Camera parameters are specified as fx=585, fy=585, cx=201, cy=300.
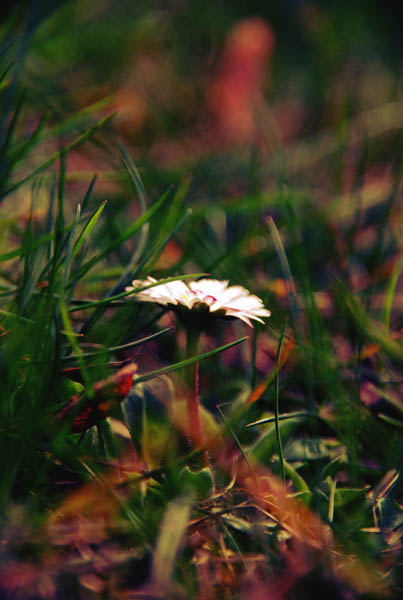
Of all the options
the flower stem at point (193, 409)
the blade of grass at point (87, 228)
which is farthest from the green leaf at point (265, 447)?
the blade of grass at point (87, 228)

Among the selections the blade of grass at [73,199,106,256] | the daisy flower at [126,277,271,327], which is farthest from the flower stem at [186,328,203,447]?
the blade of grass at [73,199,106,256]

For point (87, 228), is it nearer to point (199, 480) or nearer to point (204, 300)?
point (204, 300)

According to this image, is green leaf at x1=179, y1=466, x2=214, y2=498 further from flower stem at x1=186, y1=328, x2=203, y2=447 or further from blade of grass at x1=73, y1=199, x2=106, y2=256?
blade of grass at x1=73, y1=199, x2=106, y2=256

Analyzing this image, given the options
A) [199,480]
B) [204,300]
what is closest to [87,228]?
[204,300]

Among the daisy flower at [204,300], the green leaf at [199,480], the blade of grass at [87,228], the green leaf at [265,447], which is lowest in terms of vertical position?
the green leaf at [265,447]

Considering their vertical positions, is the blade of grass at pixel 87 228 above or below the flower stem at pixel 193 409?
above

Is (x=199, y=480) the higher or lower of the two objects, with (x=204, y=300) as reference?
lower

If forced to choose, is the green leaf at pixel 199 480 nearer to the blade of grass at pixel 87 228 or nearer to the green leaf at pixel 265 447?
the green leaf at pixel 265 447

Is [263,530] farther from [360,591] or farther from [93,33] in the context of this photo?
[93,33]

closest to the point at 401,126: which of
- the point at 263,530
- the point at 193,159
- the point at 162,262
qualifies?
the point at 193,159
